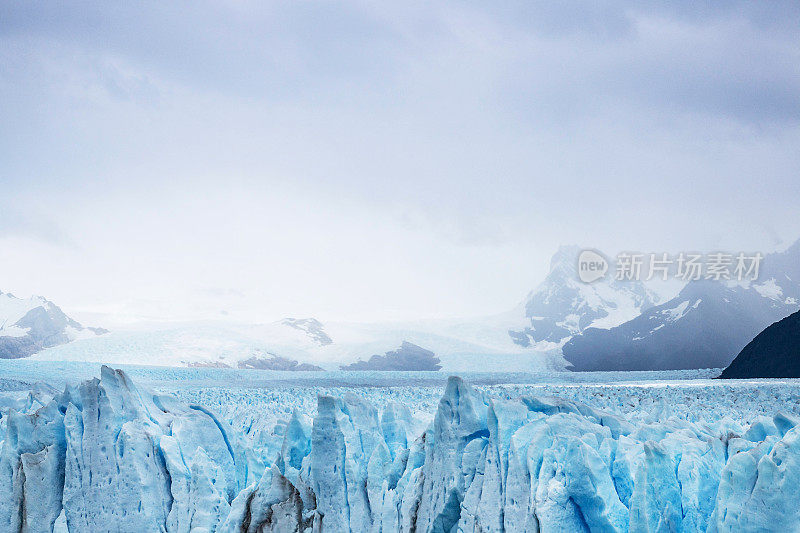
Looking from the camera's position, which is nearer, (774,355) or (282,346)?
(774,355)


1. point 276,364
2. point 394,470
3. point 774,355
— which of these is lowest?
point 394,470

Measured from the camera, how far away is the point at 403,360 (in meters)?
43.8

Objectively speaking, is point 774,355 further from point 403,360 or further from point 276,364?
point 276,364

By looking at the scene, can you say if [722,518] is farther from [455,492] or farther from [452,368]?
[452,368]

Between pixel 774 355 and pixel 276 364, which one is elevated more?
pixel 774 355

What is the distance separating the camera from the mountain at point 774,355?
28242 mm

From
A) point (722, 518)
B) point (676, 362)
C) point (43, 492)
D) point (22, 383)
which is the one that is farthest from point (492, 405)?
point (676, 362)

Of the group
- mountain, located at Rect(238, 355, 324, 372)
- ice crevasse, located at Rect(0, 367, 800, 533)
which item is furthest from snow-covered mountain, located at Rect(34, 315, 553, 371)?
ice crevasse, located at Rect(0, 367, 800, 533)

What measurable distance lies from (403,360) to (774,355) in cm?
2103

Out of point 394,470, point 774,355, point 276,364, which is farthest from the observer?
point 276,364

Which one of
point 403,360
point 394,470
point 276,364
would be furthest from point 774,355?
point 276,364

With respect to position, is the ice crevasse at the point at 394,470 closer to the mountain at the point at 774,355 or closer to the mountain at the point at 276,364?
the mountain at the point at 774,355

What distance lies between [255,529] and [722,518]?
5.33 meters

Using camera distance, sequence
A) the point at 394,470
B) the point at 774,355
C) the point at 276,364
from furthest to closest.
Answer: the point at 276,364
the point at 774,355
the point at 394,470
